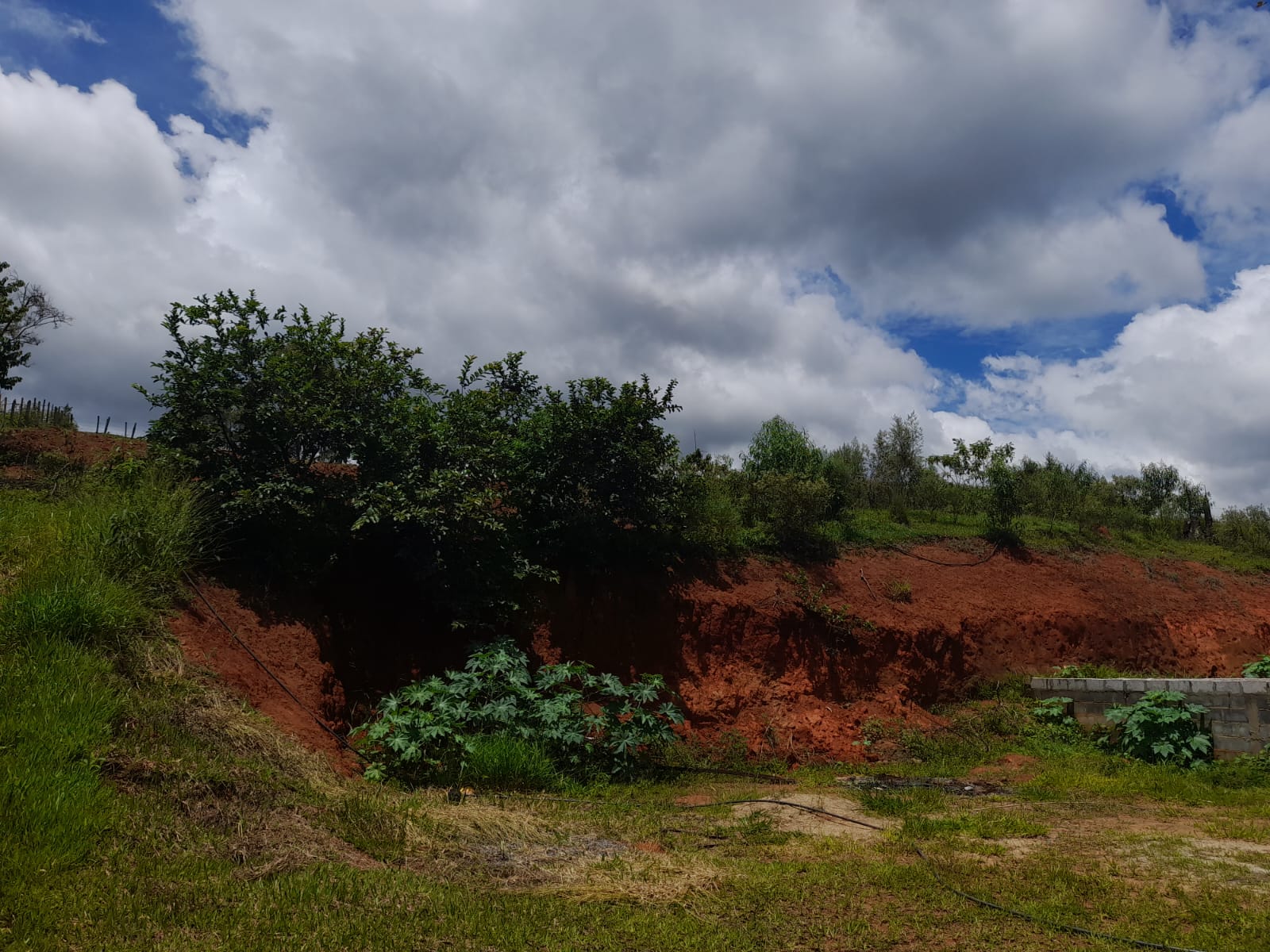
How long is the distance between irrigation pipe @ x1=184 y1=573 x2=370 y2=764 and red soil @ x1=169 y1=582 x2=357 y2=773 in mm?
25

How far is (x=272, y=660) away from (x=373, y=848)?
3.72m

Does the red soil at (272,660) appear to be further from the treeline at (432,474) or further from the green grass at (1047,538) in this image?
the green grass at (1047,538)

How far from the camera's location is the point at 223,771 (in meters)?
5.77

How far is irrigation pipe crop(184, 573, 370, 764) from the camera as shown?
26.4ft

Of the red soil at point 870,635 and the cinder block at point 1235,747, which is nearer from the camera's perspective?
the cinder block at point 1235,747

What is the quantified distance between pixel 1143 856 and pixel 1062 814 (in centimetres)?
172

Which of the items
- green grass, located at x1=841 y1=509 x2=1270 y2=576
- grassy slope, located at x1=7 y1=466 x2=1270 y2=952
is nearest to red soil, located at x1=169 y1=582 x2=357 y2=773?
grassy slope, located at x1=7 y1=466 x2=1270 y2=952

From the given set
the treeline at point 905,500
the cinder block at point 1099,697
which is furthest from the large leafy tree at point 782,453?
the cinder block at point 1099,697

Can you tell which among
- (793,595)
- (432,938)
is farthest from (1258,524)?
(432,938)

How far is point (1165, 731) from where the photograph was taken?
10812 millimetres

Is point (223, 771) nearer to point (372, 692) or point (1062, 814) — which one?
point (372, 692)

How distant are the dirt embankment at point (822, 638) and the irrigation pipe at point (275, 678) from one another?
0.24 feet

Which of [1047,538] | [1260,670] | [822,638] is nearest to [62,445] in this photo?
[822,638]

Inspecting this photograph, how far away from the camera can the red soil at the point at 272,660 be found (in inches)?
303
